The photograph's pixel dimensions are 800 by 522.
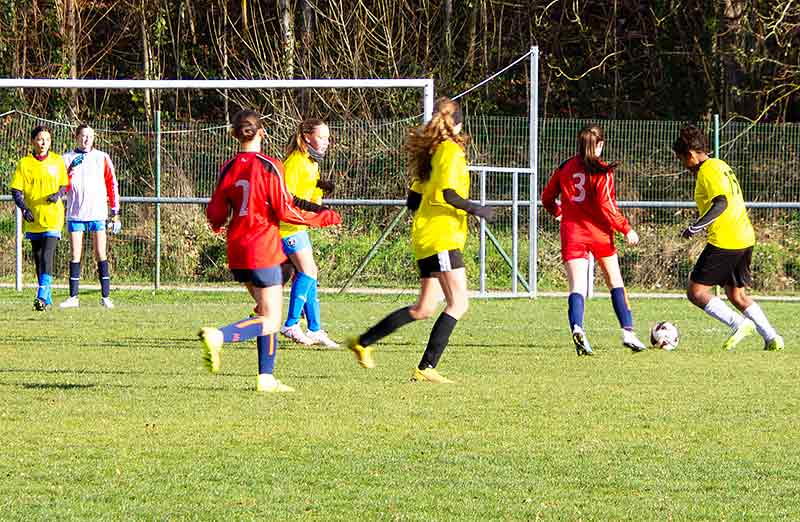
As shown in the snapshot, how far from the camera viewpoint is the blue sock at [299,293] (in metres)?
11.2

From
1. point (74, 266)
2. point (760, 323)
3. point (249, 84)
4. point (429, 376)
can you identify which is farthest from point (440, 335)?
point (249, 84)

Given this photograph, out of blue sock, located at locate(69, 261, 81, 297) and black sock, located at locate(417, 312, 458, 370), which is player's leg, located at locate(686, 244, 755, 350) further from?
blue sock, located at locate(69, 261, 81, 297)

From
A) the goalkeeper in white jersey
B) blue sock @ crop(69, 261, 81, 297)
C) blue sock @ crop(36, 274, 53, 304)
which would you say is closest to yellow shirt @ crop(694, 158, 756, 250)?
the goalkeeper in white jersey

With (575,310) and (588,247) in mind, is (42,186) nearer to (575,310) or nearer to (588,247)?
(588,247)

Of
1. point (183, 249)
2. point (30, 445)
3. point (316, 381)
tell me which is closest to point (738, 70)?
point (183, 249)

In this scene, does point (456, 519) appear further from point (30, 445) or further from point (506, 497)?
point (30, 445)

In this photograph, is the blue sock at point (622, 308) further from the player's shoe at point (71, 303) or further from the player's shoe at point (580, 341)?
the player's shoe at point (71, 303)

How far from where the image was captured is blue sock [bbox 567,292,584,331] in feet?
35.8

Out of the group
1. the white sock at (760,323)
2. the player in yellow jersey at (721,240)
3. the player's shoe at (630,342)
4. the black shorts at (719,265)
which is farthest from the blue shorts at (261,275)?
the white sock at (760,323)

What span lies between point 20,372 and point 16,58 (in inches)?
739

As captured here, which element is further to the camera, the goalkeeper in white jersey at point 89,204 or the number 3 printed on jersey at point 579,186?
the goalkeeper in white jersey at point 89,204

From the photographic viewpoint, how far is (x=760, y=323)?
456 inches

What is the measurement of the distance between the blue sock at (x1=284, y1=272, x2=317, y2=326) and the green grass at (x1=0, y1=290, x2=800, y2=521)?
1.77ft

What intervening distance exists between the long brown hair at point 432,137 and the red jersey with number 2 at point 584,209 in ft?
7.96
